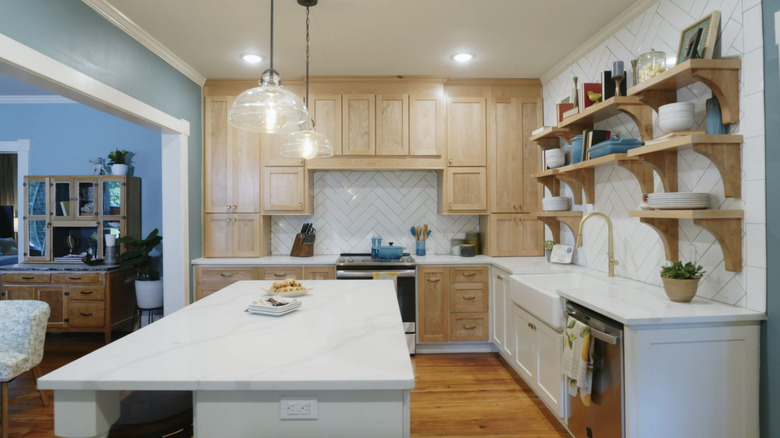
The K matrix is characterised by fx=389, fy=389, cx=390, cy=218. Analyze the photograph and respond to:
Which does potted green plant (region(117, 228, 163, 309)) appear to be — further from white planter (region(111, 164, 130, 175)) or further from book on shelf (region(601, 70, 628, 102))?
book on shelf (region(601, 70, 628, 102))

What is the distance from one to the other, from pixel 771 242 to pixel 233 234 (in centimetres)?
389

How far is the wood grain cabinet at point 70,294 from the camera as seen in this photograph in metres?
3.83

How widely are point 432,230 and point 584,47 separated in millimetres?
2178

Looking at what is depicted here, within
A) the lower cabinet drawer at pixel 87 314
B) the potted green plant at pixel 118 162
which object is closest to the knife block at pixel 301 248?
the lower cabinet drawer at pixel 87 314

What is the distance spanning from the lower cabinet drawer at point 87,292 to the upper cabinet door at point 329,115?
105 inches

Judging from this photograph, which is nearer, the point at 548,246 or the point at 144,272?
the point at 548,246

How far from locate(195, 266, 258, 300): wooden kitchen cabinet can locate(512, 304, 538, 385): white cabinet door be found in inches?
92.9

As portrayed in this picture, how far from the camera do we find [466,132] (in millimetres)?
3891

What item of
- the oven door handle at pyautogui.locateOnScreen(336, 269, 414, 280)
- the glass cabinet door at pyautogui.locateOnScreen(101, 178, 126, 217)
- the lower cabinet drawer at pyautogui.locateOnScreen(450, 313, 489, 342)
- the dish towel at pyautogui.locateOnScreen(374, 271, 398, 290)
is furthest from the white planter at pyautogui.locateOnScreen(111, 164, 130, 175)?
the lower cabinet drawer at pyautogui.locateOnScreen(450, 313, 489, 342)

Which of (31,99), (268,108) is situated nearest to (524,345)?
(268,108)

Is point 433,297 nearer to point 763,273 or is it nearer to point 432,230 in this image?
point 432,230

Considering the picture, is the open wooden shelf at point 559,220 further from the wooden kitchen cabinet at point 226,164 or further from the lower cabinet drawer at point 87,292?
the lower cabinet drawer at point 87,292

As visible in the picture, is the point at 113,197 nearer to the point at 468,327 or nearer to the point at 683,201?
the point at 468,327

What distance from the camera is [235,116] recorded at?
5.72 ft
